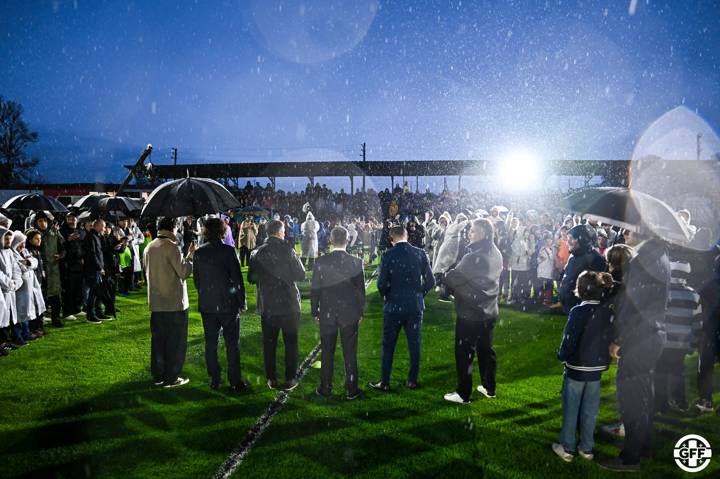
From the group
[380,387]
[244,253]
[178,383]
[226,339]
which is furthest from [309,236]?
[380,387]

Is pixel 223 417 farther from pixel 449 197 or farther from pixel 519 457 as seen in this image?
pixel 449 197

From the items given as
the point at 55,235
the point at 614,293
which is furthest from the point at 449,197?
the point at 614,293

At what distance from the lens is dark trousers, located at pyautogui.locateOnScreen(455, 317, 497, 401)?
16.6ft

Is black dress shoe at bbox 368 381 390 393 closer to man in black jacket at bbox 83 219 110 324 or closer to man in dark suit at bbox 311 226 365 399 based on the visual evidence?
man in dark suit at bbox 311 226 365 399

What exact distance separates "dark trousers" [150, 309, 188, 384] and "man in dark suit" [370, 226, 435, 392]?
2422mm

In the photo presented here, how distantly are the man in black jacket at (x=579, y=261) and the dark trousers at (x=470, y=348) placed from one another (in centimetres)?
95

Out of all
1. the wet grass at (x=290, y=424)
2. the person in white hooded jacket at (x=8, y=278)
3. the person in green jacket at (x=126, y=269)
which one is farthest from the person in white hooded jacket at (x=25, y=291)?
the person in green jacket at (x=126, y=269)

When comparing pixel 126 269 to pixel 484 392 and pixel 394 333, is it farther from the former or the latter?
pixel 484 392

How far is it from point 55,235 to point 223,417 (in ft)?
20.6

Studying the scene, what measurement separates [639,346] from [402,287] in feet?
7.75

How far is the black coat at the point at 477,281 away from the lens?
16.2ft

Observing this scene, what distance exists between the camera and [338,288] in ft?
16.6

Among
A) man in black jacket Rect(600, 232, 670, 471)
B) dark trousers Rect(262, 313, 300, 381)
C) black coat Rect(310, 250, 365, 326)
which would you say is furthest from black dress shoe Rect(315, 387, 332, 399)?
man in black jacket Rect(600, 232, 670, 471)

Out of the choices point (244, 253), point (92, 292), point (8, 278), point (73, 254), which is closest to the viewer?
point (8, 278)
